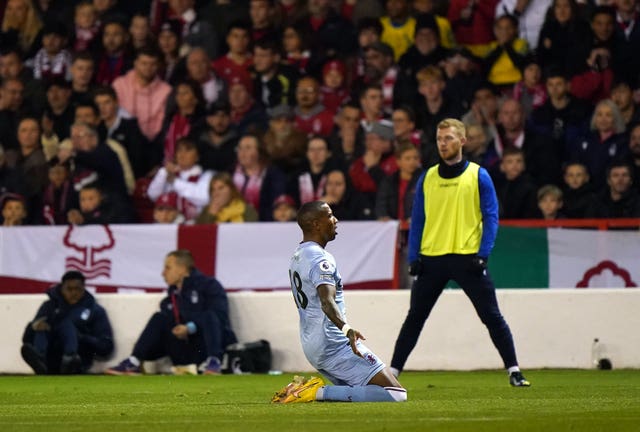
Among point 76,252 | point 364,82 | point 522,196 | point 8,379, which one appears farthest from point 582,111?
point 8,379

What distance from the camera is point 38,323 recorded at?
1659 cm

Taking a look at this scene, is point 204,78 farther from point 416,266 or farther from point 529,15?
point 416,266

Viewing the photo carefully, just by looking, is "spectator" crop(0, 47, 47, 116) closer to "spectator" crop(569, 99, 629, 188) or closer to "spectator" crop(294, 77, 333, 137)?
"spectator" crop(294, 77, 333, 137)

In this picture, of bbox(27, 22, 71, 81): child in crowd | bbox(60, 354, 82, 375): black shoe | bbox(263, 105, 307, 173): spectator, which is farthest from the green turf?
bbox(27, 22, 71, 81): child in crowd

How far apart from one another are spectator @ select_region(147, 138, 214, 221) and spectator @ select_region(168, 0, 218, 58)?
2.52 metres

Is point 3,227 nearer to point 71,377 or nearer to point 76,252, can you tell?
point 76,252

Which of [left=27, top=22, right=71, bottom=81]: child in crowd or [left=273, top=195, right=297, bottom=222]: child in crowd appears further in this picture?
[left=27, top=22, right=71, bottom=81]: child in crowd

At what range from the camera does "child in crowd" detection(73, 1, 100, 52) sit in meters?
22.1

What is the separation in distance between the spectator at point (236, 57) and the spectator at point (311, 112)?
1.31 metres

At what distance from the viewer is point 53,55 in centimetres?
2206

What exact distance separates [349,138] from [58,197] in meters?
3.86

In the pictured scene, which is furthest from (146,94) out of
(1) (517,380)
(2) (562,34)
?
(1) (517,380)

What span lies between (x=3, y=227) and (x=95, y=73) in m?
4.15

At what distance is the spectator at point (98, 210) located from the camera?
18.6 m
